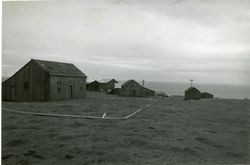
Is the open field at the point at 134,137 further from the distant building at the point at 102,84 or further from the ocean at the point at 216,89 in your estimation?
the distant building at the point at 102,84

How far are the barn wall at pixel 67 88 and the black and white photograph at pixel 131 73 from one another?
1.31 ft

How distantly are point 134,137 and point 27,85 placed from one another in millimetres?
1679

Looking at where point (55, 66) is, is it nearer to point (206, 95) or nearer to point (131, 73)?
point (131, 73)

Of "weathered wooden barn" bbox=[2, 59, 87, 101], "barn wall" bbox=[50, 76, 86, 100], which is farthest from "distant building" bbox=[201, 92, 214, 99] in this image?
"barn wall" bbox=[50, 76, 86, 100]

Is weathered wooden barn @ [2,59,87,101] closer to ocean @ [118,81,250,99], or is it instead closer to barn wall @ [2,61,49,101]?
barn wall @ [2,61,49,101]

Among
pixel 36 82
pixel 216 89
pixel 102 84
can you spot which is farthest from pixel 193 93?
pixel 36 82

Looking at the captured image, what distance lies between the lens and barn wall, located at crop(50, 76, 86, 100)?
4129mm

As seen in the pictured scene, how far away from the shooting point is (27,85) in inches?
143

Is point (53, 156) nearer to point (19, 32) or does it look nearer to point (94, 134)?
point (94, 134)

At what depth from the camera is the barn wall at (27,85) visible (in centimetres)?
331

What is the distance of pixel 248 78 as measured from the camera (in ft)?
9.39

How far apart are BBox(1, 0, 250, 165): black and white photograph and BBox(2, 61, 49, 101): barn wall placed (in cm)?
1

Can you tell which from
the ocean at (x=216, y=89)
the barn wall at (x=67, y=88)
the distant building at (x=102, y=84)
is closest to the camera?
the ocean at (x=216, y=89)

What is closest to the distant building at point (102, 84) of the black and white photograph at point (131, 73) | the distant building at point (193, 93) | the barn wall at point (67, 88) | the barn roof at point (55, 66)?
the barn wall at point (67, 88)
